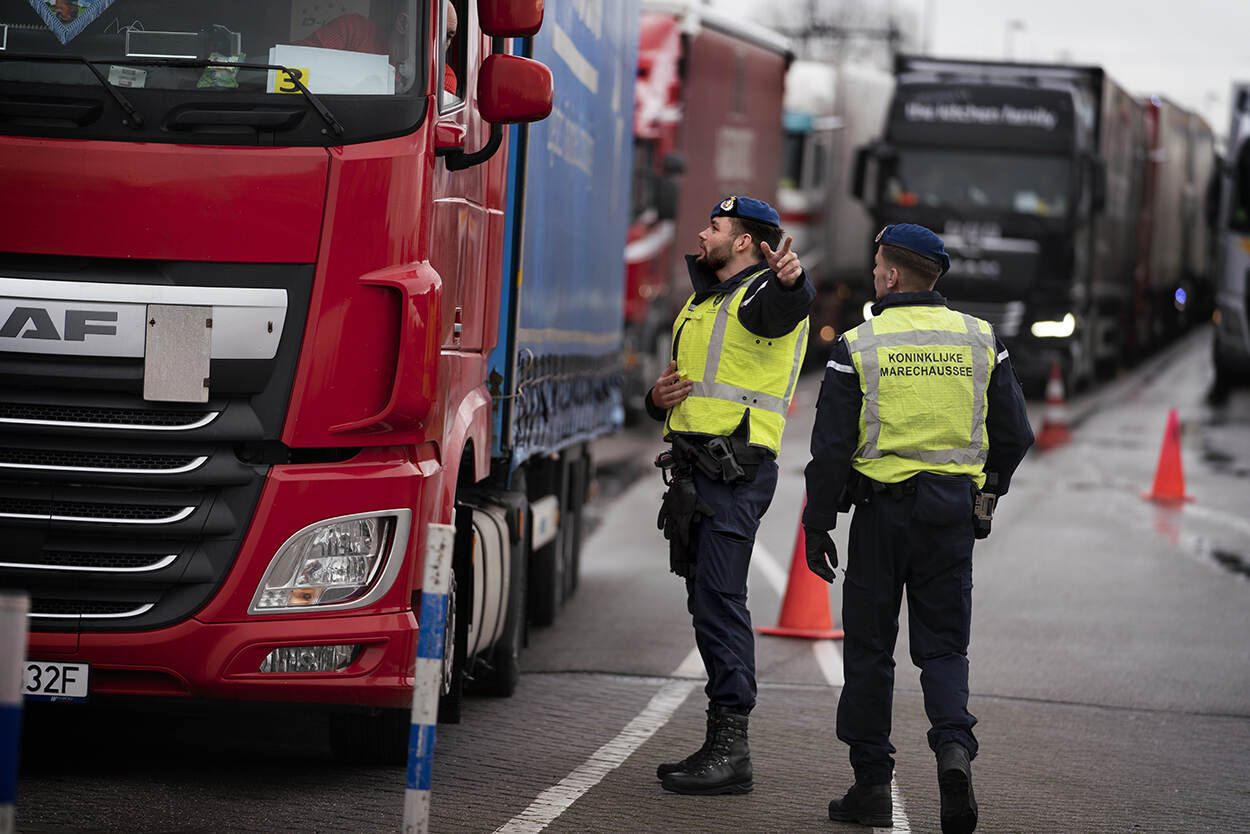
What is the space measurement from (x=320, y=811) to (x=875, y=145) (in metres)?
20.4

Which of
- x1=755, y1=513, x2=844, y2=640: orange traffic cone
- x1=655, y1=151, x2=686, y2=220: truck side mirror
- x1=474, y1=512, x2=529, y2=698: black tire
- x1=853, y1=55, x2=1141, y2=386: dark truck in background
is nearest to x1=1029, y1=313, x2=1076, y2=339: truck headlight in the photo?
x1=853, y1=55, x2=1141, y2=386: dark truck in background

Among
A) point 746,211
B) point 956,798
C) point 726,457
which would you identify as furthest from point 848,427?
point 956,798

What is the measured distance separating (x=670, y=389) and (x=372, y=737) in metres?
1.60

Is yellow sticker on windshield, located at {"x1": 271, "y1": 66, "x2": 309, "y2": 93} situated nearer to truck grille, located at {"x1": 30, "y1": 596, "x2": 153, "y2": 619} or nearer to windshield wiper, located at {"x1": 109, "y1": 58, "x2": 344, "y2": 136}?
windshield wiper, located at {"x1": 109, "y1": 58, "x2": 344, "y2": 136}

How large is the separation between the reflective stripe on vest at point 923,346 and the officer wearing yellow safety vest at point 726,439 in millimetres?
399

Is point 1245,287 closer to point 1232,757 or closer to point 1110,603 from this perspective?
point 1110,603

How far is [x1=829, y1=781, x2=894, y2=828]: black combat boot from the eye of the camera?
252 inches

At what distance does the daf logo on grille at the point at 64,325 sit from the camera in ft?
19.7

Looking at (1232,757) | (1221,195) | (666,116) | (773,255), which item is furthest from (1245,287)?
(773,255)

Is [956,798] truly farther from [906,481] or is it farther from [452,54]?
[452,54]

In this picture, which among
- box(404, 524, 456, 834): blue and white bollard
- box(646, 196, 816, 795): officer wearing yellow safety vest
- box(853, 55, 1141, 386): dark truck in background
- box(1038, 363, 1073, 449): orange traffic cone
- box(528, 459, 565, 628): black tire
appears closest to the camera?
box(404, 524, 456, 834): blue and white bollard

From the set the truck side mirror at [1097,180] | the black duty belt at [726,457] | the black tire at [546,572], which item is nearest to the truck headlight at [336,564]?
the black duty belt at [726,457]

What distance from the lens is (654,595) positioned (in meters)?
12.1

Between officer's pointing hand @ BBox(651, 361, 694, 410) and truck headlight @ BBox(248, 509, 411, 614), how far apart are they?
117cm
